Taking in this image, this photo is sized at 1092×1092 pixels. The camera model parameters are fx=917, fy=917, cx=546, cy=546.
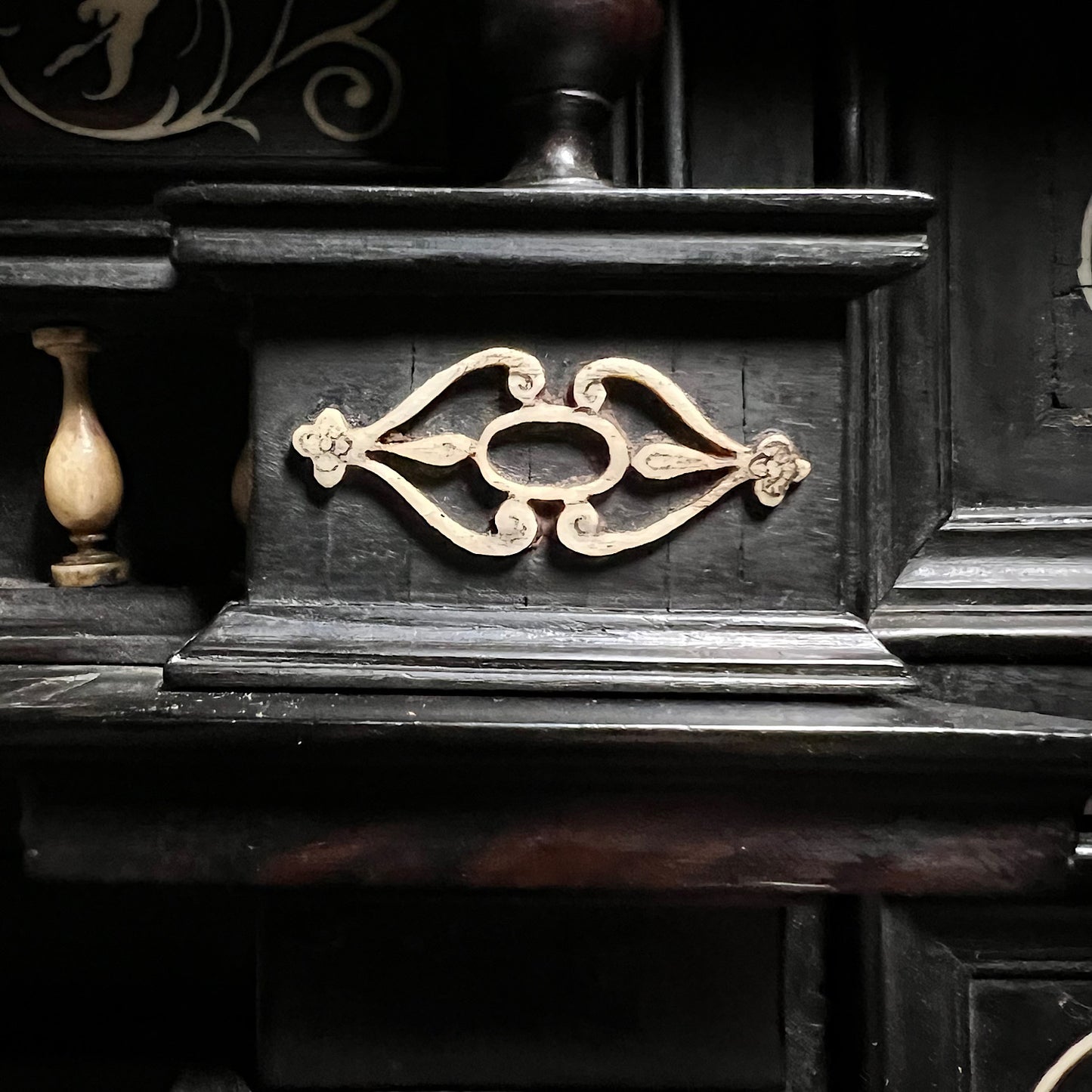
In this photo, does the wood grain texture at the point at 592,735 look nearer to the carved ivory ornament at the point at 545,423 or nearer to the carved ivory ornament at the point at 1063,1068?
the carved ivory ornament at the point at 545,423

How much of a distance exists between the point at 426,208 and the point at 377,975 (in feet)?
1.25

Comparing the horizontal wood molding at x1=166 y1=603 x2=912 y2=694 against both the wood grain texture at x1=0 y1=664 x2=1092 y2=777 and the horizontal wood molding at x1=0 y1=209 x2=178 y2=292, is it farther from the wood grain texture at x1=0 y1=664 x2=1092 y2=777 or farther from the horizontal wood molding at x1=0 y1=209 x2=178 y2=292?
the horizontal wood molding at x1=0 y1=209 x2=178 y2=292

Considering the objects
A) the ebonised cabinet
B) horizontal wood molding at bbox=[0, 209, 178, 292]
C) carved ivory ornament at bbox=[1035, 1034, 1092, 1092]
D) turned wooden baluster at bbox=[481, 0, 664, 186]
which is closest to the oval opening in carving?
the ebonised cabinet

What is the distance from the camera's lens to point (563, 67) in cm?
42

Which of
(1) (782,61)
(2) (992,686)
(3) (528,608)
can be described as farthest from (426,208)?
(2) (992,686)

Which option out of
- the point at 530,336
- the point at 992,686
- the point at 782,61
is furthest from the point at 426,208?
the point at 992,686

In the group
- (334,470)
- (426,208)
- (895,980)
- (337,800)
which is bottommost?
(895,980)

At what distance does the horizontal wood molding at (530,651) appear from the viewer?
1.27 ft

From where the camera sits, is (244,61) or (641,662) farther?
(244,61)

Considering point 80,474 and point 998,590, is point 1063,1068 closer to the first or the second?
point 998,590

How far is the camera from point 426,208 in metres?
0.38

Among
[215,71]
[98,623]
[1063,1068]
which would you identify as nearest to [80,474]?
[98,623]

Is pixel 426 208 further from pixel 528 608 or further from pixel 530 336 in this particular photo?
pixel 528 608

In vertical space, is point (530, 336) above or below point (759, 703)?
above
